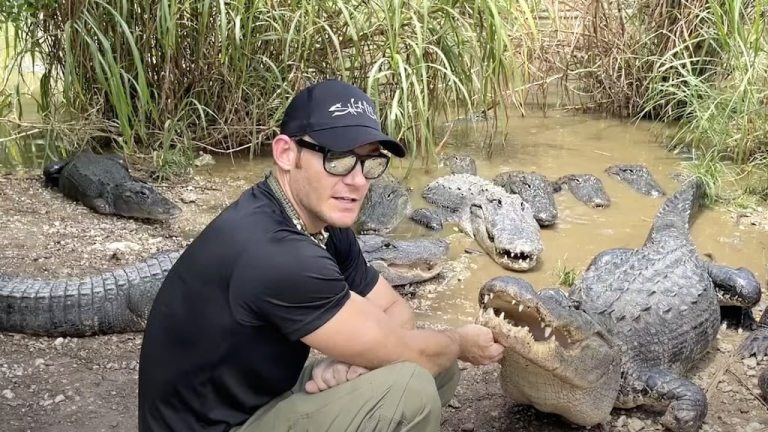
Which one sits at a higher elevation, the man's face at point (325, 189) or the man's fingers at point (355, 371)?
the man's face at point (325, 189)

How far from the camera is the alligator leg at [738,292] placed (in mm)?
4133

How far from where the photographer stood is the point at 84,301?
3.98 meters

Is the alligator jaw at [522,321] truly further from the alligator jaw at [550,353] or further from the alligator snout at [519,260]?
the alligator snout at [519,260]

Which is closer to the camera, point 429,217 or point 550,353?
point 550,353

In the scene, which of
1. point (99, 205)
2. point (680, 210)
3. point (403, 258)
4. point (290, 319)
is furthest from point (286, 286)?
point (99, 205)

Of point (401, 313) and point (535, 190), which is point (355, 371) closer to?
point (401, 313)

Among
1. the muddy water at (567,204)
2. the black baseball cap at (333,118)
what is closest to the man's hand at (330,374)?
the black baseball cap at (333,118)

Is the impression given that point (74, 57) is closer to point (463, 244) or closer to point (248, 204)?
point (463, 244)

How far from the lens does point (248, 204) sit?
2.02m

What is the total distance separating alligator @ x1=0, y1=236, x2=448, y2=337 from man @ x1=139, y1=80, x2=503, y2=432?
2.01m

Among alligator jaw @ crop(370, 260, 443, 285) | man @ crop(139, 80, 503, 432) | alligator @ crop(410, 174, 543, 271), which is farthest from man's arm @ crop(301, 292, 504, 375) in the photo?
alligator @ crop(410, 174, 543, 271)

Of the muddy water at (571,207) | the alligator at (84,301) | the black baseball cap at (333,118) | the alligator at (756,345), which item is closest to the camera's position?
the black baseball cap at (333,118)

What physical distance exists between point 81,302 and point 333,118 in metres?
2.52

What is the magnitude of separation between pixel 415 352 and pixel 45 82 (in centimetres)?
531
